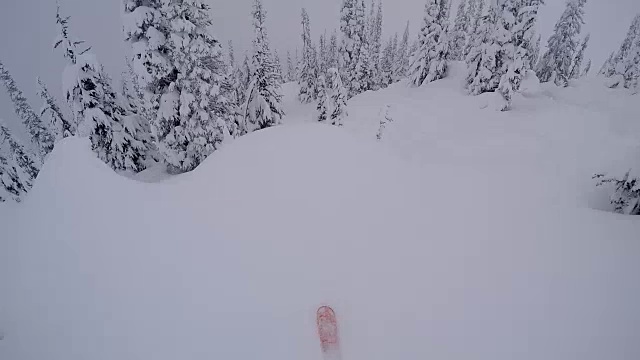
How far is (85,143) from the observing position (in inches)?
359

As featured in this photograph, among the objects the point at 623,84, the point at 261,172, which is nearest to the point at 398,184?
the point at 261,172

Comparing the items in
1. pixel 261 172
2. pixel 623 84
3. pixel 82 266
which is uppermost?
pixel 623 84

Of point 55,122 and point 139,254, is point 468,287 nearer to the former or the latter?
point 139,254

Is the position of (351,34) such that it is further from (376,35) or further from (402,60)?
(402,60)

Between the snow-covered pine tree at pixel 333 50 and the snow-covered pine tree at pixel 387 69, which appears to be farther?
the snow-covered pine tree at pixel 333 50

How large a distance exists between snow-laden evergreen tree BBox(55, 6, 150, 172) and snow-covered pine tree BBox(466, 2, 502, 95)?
25386 mm

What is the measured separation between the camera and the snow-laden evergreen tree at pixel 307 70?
37.2 meters

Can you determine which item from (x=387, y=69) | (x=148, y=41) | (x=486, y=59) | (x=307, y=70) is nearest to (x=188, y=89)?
(x=148, y=41)

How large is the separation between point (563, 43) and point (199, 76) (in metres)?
34.7

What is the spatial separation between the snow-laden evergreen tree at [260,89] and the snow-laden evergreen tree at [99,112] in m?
9.14

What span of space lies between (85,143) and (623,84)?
38795 millimetres

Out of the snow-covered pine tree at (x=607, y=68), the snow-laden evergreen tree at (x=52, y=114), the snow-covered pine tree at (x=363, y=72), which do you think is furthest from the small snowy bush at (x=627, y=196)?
the snow-covered pine tree at (x=607, y=68)

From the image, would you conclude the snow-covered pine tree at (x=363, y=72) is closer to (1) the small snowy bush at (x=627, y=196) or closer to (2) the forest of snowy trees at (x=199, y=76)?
(2) the forest of snowy trees at (x=199, y=76)

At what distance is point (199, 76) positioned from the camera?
47.6ft
